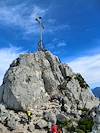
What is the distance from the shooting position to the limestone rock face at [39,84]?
87156 mm

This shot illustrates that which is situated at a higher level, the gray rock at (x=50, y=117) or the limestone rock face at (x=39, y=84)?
the limestone rock face at (x=39, y=84)

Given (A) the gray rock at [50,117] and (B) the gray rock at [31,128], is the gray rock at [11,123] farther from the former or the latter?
(A) the gray rock at [50,117]

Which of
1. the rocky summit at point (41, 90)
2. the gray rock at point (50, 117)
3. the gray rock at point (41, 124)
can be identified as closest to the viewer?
the gray rock at point (41, 124)

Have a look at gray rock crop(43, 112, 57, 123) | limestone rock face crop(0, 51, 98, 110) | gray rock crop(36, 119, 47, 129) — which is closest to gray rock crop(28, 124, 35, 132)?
gray rock crop(36, 119, 47, 129)

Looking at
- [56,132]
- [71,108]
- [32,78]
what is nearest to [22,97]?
[32,78]

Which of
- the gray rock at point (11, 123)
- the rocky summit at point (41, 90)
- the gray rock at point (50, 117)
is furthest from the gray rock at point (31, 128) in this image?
the gray rock at point (50, 117)

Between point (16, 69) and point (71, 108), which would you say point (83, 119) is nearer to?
point (71, 108)

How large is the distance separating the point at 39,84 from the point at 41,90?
1412 mm

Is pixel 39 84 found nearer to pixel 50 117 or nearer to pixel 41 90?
pixel 41 90

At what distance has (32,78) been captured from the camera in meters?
89.4

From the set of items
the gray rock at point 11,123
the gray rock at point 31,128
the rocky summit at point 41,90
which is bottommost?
the gray rock at point 31,128

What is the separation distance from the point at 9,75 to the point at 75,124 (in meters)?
19.1

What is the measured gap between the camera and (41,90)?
89.5 metres

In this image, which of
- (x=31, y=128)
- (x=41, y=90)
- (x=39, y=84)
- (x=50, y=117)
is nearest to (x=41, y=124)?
(x=31, y=128)
